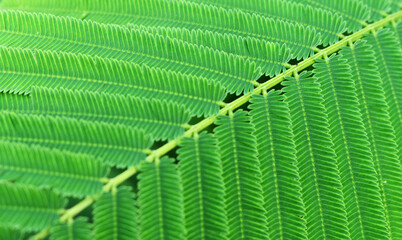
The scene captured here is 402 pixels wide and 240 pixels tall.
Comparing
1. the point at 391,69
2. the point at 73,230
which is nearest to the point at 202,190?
the point at 73,230

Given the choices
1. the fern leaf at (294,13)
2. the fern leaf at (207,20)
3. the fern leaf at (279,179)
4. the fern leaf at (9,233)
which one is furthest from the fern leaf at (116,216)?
the fern leaf at (294,13)

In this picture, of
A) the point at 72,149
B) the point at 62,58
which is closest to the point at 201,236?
the point at 72,149

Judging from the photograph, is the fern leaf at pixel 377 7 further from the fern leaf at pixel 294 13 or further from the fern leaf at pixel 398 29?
the fern leaf at pixel 294 13

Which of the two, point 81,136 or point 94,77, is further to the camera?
point 94,77

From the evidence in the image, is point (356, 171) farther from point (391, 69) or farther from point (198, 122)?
point (198, 122)

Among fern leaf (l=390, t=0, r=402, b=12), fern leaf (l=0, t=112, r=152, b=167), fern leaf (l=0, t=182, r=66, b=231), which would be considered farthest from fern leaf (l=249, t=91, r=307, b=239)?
fern leaf (l=390, t=0, r=402, b=12)
